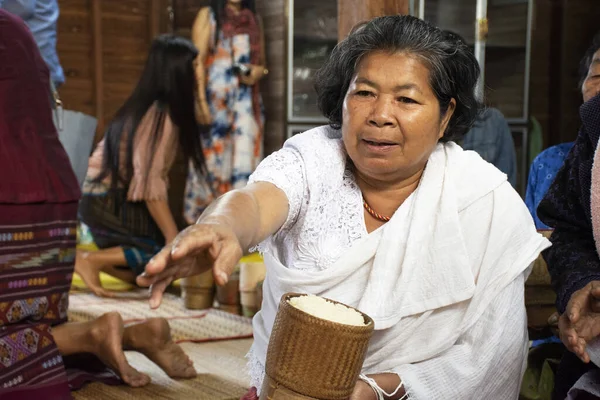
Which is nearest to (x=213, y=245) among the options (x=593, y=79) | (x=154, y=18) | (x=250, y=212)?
(x=250, y=212)

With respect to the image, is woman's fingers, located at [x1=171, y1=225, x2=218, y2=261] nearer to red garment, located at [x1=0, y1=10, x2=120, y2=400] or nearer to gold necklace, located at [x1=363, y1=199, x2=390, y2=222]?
gold necklace, located at [x1=363, y1=199, x2=390, y2=222]

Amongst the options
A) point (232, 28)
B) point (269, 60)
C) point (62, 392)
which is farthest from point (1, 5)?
point (269, 60)

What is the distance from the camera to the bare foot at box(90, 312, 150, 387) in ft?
9.16

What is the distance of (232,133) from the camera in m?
6.50

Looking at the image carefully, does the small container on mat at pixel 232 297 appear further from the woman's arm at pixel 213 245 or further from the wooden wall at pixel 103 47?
the wooden wall at pixel 103 47

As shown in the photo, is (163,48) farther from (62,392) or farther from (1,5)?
(62,392)

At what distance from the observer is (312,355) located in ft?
4.51

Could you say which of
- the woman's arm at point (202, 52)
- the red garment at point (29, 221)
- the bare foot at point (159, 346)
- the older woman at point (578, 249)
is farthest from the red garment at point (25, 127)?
the woman's arm at point (202, 52)

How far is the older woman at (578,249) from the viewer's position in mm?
1772

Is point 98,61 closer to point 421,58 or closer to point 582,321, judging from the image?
point 421,58

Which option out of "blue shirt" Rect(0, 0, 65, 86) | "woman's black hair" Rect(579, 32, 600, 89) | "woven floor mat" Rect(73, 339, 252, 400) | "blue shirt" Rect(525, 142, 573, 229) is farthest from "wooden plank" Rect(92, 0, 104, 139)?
"woman's black hair" Rect(579, 32, 600, 89)

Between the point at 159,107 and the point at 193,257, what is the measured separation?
4.04 meters

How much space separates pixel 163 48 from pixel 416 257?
4002 millimetres

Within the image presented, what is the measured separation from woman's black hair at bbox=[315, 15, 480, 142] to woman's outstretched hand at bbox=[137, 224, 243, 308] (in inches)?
30.9
